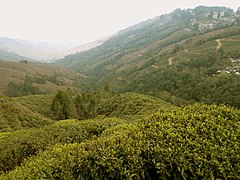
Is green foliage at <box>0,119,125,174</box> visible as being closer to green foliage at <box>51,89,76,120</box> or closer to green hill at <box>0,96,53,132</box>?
green hill at <box>0,96,53,132</box>

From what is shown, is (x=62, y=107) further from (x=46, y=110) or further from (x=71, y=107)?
(x=46, y=110)

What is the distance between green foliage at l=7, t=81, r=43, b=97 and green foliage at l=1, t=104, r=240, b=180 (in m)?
153

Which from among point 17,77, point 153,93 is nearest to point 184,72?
point 153,93

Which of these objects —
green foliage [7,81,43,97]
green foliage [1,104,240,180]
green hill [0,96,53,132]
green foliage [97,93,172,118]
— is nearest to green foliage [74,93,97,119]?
green foliage [97,93,172,118]

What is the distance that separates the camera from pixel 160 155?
1291 centimetres

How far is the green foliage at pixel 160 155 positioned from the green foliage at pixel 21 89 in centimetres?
15329

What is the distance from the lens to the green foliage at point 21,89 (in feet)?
513

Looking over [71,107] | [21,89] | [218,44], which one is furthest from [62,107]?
[218,44]

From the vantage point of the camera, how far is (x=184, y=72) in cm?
13162

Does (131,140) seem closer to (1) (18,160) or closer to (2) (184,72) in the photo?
(1) (18,160)

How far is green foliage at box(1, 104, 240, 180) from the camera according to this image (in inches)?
480

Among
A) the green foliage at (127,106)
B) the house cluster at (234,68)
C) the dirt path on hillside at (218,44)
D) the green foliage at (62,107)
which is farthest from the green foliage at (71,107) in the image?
the dirt path on hillside at (218,44)

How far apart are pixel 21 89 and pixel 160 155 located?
16699 centimetres

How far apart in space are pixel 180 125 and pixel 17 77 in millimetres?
Result: 197239
